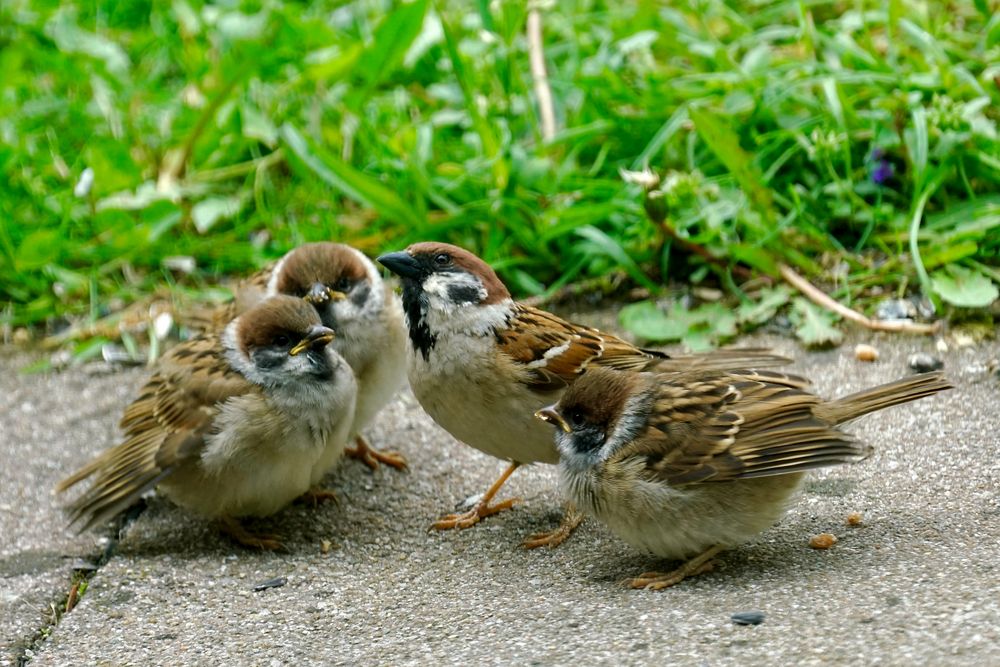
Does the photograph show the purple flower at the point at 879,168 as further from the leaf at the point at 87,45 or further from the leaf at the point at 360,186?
the leaf at the point at 87,45

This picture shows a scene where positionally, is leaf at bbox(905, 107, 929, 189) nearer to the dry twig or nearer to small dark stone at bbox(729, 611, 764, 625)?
the dry twig

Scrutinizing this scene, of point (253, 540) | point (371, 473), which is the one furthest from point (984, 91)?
point (253, 540)

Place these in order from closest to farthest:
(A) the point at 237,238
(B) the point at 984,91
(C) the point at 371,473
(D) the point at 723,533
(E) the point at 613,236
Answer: (D) the point at 723,533 → (C) the point at 371,473 → (B) the point at 984,91 → (E) the point at 613,236 → (A) the point at 237,238

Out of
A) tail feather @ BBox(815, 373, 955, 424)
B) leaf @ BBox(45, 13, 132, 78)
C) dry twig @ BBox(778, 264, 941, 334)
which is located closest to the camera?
tail feather @ BBox(815, 373, 955, 424)

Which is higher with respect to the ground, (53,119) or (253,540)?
(53,119)

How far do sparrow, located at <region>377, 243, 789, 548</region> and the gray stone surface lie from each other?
0.78ft

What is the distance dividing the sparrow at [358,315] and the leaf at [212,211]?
114 centimetres

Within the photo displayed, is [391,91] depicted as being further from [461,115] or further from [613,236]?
[613,236]

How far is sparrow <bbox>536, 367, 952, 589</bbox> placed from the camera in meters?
3.00

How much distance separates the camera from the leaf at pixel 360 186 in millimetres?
4793

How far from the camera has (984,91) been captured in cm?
442

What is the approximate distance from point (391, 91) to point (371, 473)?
2.53 meters

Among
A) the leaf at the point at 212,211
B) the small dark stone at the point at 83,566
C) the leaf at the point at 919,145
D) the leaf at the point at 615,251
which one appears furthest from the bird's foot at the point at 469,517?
the leaf at the point at 212,211

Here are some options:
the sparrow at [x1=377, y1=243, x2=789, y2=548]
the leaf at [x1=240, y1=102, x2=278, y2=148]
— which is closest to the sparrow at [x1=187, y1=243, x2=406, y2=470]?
the sparrow at [x1=377, y1=243, x2=789, y2=548]
